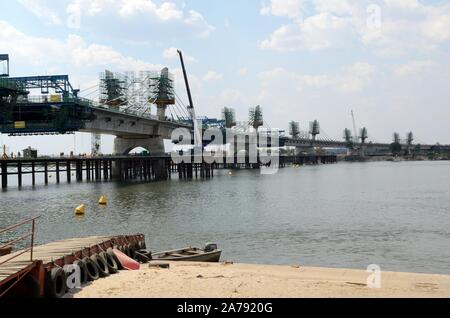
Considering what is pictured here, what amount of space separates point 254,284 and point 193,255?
713 centimetres

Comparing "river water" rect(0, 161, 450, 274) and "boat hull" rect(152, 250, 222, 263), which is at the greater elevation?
"boat hull" rect(152, 250, 222, 263)

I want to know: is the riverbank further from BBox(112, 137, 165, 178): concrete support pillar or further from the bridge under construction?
BBox(112, 137, 165, 178): concrete support pillar

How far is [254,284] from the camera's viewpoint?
1727 centimetres

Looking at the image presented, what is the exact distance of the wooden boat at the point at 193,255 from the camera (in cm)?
2374

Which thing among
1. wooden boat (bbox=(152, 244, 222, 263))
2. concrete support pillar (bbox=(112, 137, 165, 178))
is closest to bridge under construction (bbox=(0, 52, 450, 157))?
concrete support pillar (bbox=(112, 137, 165, 178))

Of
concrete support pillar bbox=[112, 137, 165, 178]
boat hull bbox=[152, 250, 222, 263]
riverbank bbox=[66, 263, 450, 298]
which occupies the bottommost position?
boat hull bbox=[152, 250, 222, 263]

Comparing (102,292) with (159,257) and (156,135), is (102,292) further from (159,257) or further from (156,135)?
(156,135)

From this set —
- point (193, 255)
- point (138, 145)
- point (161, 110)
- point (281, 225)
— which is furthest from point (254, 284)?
point (161, 110)

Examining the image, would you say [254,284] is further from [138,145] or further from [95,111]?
[138,145]

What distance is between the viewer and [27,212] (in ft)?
153

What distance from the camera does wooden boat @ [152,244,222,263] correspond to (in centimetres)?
2374

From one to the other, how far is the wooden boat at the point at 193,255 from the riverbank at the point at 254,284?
2.89 m

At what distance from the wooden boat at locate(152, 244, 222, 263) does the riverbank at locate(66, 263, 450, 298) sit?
9.48 feet

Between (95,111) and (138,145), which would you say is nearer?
(95,111)
